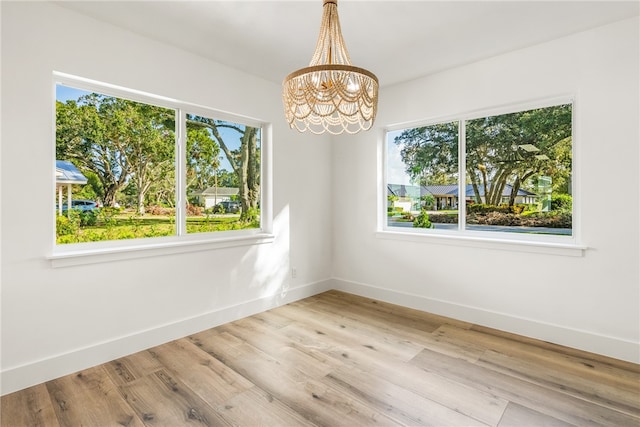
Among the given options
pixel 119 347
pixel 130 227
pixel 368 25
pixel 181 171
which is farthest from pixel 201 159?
pixel 368 25

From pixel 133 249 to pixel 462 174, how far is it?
10.3 feet

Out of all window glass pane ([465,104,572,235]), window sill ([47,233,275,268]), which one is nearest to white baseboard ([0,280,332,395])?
window sill ([47,233,275,268])

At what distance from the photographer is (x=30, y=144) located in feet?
7.18

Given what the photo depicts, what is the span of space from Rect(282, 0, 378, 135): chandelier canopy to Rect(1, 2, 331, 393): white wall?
1.38 meters

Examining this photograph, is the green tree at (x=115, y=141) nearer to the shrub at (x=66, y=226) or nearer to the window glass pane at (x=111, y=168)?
the window glass pane at (x=111, y=168)

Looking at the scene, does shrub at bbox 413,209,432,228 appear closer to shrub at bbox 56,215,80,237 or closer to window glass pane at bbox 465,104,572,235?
window glass pane at bbox 465,104,572,235

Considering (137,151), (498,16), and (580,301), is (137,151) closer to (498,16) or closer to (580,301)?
(498,16)

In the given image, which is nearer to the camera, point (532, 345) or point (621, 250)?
point (621, 250)

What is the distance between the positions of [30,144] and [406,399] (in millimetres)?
2917

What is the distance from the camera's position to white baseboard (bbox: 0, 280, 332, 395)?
2.15 meters

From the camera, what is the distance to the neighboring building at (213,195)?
3.23 meters

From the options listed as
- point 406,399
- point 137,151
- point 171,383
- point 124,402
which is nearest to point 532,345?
point 406,399

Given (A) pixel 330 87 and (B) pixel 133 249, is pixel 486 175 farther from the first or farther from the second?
(B) pixel 133 249

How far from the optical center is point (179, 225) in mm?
3066
